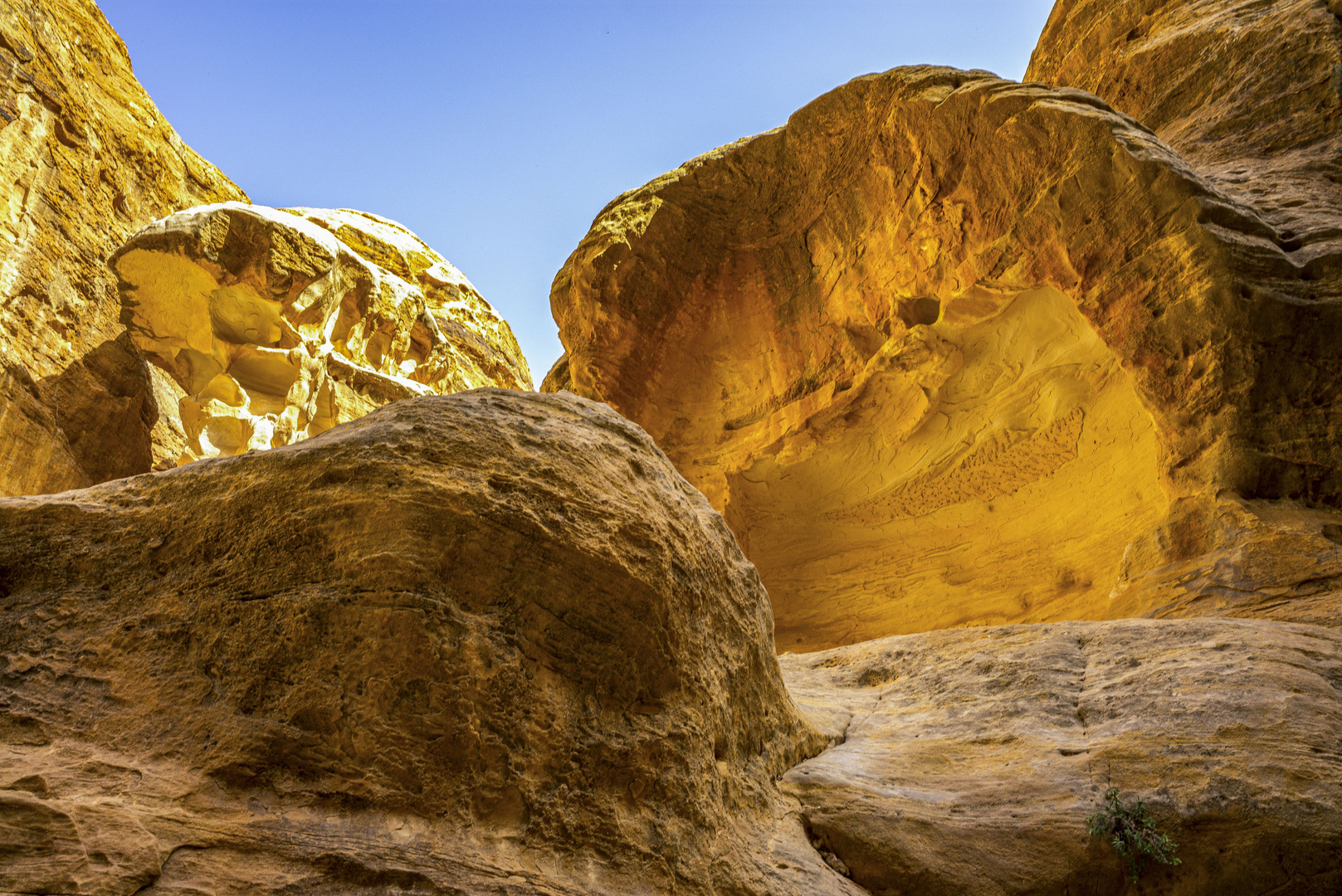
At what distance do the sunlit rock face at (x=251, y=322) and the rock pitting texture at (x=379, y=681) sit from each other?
12869 mm

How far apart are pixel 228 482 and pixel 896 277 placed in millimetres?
9265

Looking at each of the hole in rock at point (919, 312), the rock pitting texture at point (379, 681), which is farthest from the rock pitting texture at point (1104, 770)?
the hole in rock at point (919, 312)

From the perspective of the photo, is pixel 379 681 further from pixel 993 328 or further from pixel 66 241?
pixel 66 241

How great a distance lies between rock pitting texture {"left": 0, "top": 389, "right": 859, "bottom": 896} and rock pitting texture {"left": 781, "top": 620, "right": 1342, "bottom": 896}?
0.61m

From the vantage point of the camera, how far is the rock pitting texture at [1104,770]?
12.6 ft

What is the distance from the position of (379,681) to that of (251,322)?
613 inches

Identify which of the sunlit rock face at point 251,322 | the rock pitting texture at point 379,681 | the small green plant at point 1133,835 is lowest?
the small green plant at point 1133,835

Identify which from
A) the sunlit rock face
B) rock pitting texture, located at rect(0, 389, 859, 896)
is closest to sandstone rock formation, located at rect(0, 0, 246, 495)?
the sunlit rock face

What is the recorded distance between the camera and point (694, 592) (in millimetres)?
4156

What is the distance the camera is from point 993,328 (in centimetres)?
1027

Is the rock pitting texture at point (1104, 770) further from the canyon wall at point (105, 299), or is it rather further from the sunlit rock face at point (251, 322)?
the canyon wall at point (105, 299)

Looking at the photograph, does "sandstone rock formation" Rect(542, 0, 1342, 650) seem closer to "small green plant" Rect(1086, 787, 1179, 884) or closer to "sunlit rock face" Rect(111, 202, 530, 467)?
"small green plant" Rect(1086, 787, 1179, 884)

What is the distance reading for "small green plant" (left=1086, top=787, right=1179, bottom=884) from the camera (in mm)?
3836

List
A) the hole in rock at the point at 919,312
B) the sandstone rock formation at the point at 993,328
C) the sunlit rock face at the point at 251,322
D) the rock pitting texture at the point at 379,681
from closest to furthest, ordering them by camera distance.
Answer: the rock pitting texture at the point at 379,681, the sandstone rock formation at the point at 993,328, the hole in rock at the point at 919,312, the sunlit rock face at the point at 251,322
